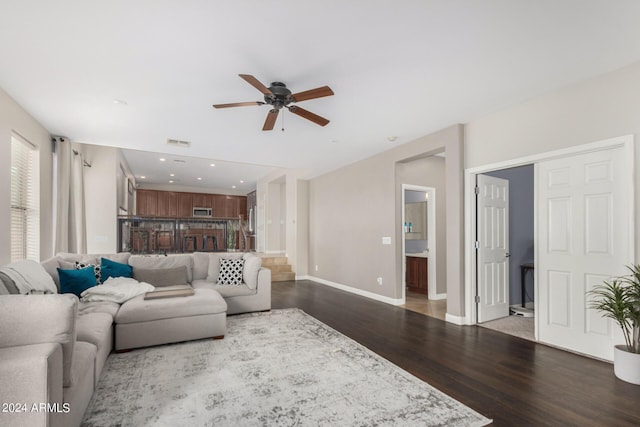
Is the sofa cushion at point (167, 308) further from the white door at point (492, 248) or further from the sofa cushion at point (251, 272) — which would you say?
the white door at point (492, 248)

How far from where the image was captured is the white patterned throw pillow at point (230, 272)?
4862mm

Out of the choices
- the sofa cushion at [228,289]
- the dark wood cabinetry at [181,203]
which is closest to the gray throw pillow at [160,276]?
the sofa cushion at [228,289]

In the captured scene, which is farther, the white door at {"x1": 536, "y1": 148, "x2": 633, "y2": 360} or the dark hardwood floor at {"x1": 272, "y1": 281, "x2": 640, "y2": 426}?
the white door at {"x1": 536, "y1": 148, "x2": 633, "y2": 360}

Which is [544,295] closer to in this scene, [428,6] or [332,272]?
[428,6]

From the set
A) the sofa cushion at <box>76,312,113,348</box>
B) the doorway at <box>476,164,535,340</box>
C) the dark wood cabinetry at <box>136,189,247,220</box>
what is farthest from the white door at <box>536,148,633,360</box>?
the dark wood cabinetry at <box>136,189,247,220</box>

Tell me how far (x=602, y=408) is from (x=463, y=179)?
2.75m

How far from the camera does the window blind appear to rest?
385 centimetres

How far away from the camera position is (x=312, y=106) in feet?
12.3

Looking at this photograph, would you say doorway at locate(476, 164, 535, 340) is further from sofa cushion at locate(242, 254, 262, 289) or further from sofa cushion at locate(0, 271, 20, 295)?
sofa cushion at locate(0, 271, 20, 295)

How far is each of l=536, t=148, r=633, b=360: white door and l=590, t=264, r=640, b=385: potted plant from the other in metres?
0.20

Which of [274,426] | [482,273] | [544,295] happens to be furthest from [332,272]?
[274,426]

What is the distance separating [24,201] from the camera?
4145 millimetres

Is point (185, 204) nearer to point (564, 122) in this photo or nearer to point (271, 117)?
point (271, 117)

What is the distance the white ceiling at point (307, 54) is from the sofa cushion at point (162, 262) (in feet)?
6.39
